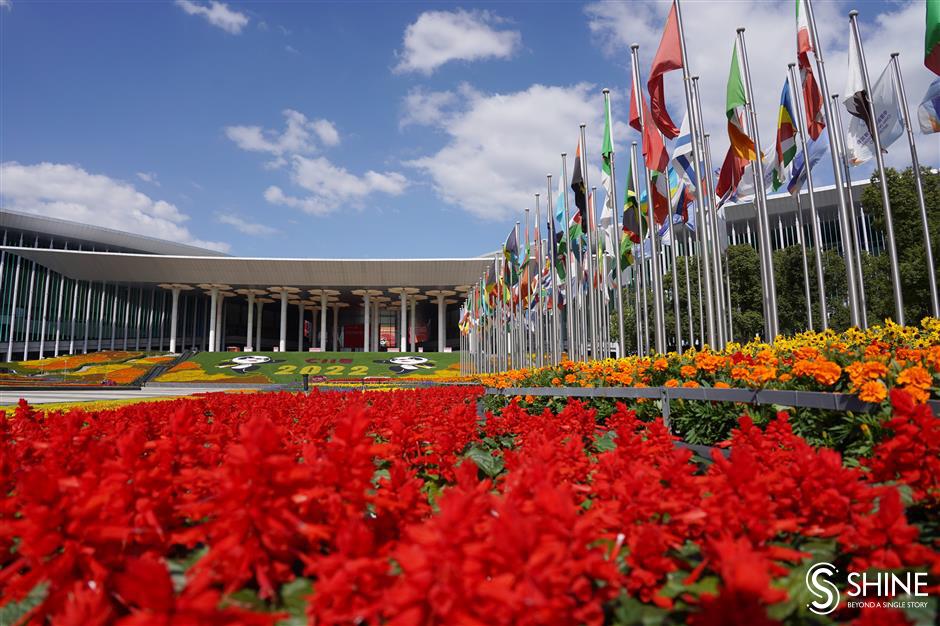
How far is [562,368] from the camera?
45.8 ft

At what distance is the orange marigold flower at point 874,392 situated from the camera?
12.0 feet

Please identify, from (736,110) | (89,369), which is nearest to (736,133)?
(736,110)

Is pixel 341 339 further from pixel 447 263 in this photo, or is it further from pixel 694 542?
pixel 694 542

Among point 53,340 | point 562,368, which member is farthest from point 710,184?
point 53,340

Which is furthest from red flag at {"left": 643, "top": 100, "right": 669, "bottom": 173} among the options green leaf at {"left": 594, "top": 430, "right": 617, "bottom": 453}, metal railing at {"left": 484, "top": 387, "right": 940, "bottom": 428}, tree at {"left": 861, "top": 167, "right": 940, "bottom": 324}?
tree at {"left": 861, "top": 167, "right": 940, "bottom": 324}

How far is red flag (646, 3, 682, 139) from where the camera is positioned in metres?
13.2

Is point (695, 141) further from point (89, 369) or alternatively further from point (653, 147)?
point (89, 369)

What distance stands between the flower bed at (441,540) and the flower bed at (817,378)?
1560 mm

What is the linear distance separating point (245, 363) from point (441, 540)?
62841mm

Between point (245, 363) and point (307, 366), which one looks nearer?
point (245, 363)

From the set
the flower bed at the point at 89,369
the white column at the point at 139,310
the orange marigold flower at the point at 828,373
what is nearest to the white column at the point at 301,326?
the white column at the point at 139,310

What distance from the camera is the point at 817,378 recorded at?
191 inches
